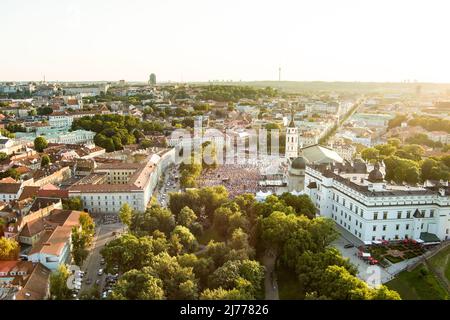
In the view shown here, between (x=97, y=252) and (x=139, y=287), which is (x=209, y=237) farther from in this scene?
(x=139, y=287)

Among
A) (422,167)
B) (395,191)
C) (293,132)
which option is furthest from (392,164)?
(395,191)

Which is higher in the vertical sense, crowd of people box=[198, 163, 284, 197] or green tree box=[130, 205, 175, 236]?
green tree box=[130, 205, 175, 236]

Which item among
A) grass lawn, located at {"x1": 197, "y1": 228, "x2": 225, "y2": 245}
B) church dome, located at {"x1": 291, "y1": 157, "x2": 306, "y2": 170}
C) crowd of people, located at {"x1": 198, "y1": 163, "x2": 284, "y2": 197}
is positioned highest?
church dome, located at {"x1": 291, "y1": 157, "x2": 306, "y2": 170}

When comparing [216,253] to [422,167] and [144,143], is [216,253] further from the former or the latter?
[144,143]

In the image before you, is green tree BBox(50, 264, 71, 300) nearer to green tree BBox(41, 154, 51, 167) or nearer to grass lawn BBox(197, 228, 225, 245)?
grass lawn BBox(197, 228, 225, 245)

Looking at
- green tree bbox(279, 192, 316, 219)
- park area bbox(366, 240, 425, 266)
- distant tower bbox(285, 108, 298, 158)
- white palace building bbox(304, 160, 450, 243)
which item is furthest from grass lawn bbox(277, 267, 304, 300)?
distant tower bbox(285, 108, 298, 158)

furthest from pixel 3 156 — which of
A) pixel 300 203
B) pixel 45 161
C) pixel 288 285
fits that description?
pixel 288 285
